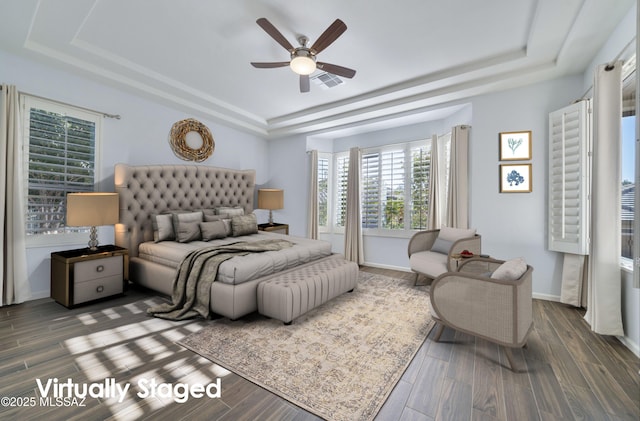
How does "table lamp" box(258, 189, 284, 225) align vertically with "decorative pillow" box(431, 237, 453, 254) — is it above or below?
above

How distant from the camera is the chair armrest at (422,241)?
3.91 metres

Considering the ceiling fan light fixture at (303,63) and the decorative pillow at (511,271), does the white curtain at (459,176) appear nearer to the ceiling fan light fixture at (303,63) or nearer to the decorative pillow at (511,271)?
the decorative pillow at (511,271)

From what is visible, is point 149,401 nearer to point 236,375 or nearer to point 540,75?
point 236,375

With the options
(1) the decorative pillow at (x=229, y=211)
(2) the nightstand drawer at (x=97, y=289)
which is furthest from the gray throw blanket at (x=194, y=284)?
(1) the decorative pillow at (x=229, y=211)

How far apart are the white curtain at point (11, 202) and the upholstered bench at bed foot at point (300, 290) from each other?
262cm

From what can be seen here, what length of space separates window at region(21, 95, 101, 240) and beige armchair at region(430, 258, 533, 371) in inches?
164

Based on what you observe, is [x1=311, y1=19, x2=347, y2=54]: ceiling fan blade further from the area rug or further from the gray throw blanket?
the area rug

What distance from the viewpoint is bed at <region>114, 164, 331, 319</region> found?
2529 millimetres

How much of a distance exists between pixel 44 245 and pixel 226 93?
115 inches

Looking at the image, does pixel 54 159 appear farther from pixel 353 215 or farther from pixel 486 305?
pixel 486 305

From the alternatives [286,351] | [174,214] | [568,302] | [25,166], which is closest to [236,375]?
[286,351]

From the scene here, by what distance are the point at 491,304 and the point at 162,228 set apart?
3.78 m

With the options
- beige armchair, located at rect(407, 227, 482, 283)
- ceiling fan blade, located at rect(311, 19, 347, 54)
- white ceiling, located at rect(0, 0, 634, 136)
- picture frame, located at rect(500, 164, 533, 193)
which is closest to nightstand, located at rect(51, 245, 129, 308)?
white ceiling, located at rect(0, 0, 634, 136)

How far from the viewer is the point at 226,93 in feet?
13.1
